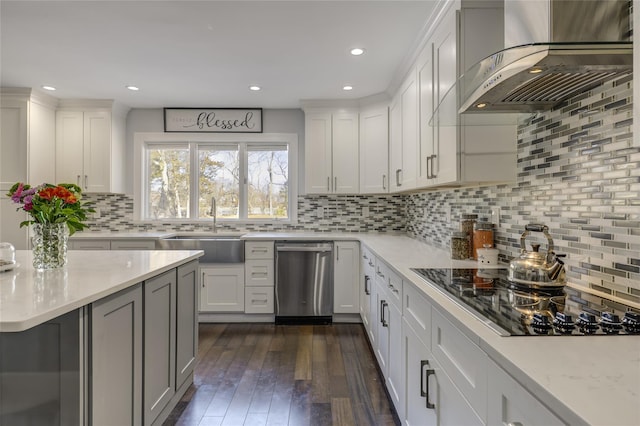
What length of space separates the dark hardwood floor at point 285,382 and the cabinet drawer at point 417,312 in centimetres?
76

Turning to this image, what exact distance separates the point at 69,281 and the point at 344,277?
257cm

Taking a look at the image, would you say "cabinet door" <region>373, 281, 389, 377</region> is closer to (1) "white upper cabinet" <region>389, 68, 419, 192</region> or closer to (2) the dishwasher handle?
(1) "white upper cabinet" <region>389, 68, 419, 192</region>

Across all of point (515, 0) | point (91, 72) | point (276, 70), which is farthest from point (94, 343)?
point (91, 72)

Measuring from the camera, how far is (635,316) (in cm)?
95

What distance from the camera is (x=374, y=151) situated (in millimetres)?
3801

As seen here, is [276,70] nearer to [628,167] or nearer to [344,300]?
[344,300]

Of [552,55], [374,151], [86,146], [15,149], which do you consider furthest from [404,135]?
[15,149]

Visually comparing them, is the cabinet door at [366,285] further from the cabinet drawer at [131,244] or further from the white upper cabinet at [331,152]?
the cabinet drawer at [131,244]

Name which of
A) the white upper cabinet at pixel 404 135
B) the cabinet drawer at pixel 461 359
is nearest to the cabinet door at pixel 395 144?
the white upper cabinet at pixel 404 135

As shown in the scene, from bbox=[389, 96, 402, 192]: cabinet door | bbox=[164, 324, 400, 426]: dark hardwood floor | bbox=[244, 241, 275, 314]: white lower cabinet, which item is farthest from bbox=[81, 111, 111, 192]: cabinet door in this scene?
bbox=[389, 96, 402, 192]: cabinet door

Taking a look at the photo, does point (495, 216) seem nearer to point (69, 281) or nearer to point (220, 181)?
point (69, 281)

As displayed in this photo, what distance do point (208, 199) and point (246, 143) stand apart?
0.85 m

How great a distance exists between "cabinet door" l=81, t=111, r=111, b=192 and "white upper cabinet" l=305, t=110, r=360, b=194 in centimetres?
229

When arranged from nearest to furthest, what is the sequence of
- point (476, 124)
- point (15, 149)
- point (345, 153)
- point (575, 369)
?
point (575, 369) < point (476, 124) < point (15, 149) < point (345, 153)
